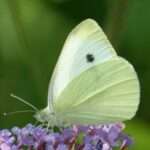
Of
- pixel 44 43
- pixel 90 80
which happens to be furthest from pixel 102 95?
pixel 44 43

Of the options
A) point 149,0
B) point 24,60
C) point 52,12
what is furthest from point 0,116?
point 149,0

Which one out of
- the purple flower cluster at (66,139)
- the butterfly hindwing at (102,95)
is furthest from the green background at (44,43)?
the purple flower cluster at (66,139)

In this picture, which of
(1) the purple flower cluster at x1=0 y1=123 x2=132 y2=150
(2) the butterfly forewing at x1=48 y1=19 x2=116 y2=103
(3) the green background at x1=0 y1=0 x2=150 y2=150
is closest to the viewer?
(1) the purple flower cluster at x1=0 y1=123 x2=132 y2=150

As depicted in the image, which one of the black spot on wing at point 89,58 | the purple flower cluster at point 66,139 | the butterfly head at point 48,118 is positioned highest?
the black spot on wing at point 89,58

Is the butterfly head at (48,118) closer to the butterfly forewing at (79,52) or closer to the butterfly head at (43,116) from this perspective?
the butterfly head at (43,116)

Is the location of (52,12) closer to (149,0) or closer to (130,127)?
(149,0)

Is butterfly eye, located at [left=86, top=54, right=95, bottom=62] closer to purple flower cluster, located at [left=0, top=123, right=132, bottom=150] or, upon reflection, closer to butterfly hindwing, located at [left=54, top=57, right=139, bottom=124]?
butterfly hindwing, located at [left=54, top=57, right=139, bottom=124]

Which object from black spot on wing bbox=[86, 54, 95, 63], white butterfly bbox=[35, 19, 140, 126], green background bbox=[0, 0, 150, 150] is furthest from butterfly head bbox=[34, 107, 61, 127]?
→ green background bbox=[0, 0, 150, 150]
